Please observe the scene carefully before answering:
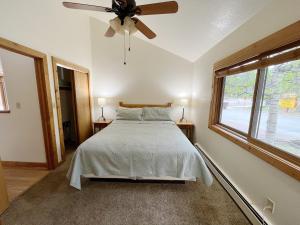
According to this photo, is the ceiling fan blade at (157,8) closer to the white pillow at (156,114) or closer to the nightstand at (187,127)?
the white pillow at (156,114)

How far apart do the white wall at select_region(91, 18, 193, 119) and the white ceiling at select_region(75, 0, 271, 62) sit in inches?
28.4

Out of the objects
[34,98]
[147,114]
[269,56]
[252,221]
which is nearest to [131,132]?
[147,114]

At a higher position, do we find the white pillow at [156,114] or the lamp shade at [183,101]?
the lamp shade at [183,101]

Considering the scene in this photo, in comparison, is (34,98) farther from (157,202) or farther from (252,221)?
(252,221)

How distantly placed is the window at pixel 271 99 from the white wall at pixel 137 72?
179cm

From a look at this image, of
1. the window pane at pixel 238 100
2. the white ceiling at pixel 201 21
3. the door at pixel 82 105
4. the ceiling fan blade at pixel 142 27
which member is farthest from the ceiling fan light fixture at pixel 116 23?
the door at pixel 82 105

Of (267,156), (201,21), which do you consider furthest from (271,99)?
(201,21)

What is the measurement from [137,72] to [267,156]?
128 inches

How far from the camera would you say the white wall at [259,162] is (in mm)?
1102

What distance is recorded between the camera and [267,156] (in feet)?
4.24

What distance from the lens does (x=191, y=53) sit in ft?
10.5

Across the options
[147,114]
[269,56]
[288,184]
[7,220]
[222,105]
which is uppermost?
[269,56]

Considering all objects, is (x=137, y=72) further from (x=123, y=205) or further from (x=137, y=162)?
(x=123, y=205)

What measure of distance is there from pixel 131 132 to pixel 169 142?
751 millimetres
